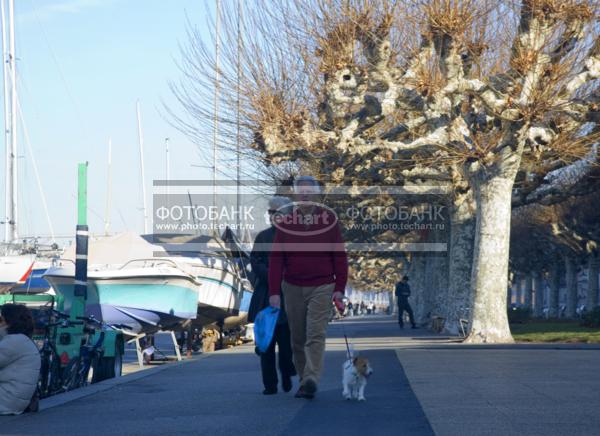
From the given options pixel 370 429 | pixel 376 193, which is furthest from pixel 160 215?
pixel 370 429

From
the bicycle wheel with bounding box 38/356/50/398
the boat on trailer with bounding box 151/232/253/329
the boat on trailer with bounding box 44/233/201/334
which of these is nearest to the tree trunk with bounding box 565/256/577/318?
the boat on trailer with bounding box 151/232/253/329

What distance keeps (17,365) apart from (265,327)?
7.84 feet

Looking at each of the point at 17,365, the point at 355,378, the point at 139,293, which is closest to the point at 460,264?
the point at 139,293

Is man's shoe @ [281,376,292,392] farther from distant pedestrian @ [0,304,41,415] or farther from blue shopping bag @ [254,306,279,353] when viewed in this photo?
distant pedestrian @ [0,304,41,415]

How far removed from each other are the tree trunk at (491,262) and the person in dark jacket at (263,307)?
1205 centimetres

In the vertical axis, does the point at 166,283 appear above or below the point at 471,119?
below

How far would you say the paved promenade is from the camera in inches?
309

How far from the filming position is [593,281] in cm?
5116

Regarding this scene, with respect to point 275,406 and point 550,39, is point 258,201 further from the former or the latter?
point 275,406

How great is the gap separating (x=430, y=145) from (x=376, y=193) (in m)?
9.82

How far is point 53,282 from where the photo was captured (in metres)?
24.3

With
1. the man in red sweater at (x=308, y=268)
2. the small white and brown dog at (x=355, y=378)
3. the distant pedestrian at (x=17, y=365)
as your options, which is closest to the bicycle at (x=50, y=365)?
the distant pedestrian at (x=17, y=365)

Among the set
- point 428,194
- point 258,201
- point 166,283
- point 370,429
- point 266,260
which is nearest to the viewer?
point 370,429

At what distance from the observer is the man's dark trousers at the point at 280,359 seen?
10562 mm
